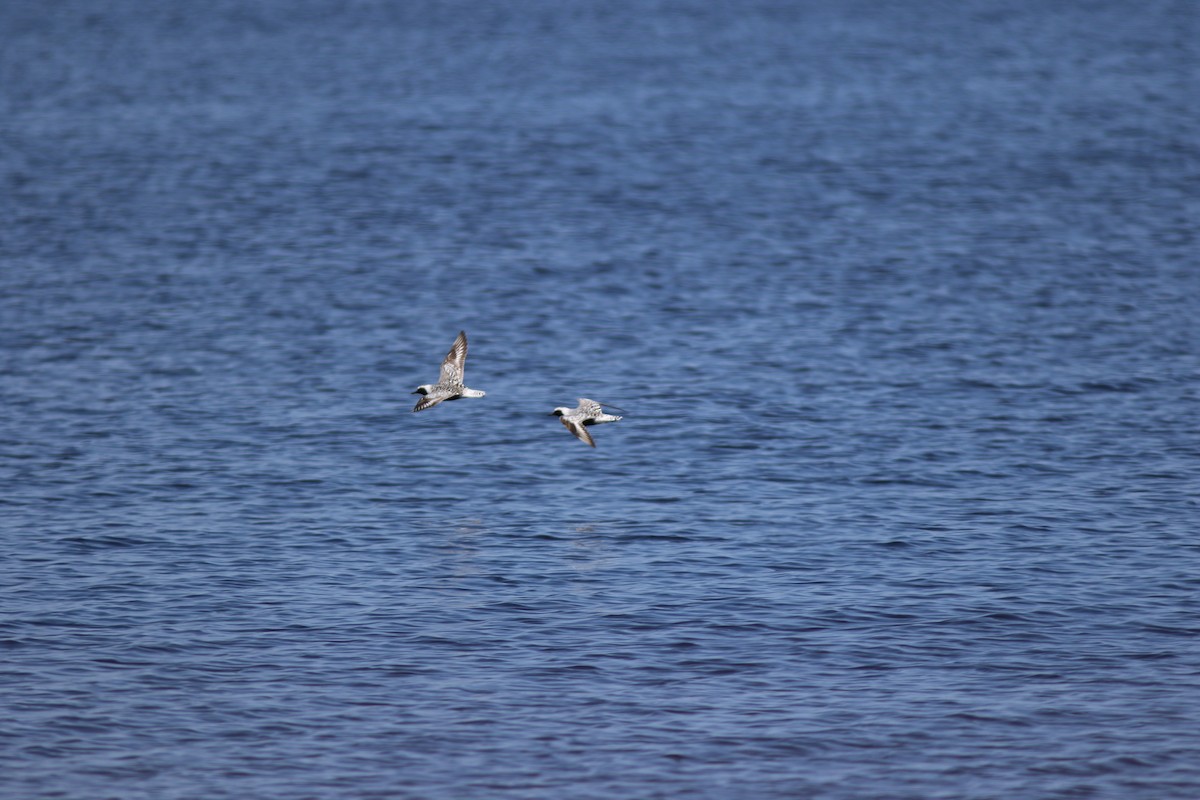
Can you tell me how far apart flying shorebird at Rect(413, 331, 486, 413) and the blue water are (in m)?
3.25

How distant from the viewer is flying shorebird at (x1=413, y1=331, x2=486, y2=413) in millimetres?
30845

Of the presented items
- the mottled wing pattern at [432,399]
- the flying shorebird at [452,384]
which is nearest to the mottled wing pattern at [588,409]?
the flying shorebird at [452,384]

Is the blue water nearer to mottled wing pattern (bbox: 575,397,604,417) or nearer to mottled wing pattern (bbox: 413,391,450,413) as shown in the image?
mottled wing pattern (bbox: 575,397,604,417)

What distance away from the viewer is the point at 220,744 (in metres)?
23.6

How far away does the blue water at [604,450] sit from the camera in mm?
24016

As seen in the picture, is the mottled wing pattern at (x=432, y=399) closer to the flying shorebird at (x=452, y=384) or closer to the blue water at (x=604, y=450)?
the flying shorebird at (x=452, y=384)

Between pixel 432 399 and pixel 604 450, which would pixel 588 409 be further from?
pixel 604 450

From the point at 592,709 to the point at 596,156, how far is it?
53062 millimetres

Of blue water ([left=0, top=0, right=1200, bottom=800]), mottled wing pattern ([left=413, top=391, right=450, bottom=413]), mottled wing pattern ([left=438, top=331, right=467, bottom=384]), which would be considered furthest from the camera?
mottled wing pattern ([left=438, top=331, right=467, bottom=384])

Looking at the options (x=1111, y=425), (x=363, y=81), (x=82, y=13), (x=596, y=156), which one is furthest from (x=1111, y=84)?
(x=82, y=13)

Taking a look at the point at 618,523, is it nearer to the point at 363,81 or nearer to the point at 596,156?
the point at 596,156

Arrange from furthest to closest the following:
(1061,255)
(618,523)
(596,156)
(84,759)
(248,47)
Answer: (248,47) < (596,156) < (1061,255) < (618,523) < (84,759)

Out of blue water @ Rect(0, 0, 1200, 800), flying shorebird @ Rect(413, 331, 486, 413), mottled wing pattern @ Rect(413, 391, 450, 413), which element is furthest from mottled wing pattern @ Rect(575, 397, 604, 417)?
blue water @ Rect(0, 0, 1200, 800)

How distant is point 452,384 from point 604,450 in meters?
8.13
